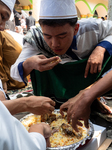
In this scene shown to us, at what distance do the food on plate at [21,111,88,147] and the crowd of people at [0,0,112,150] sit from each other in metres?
0.12

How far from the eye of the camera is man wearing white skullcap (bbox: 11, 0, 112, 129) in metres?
1.68

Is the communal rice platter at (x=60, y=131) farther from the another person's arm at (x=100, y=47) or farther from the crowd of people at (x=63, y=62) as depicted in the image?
the another person's arm at (x=100, y=47)

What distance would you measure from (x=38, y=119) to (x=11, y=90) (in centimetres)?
223

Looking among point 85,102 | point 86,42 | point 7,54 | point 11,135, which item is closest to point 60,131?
point 85,102

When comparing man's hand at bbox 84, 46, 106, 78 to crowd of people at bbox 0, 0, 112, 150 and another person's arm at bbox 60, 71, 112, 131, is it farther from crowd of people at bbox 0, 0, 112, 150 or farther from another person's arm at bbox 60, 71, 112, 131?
another person's arm at bbox 60, 71, 112, 131

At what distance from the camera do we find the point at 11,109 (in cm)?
142

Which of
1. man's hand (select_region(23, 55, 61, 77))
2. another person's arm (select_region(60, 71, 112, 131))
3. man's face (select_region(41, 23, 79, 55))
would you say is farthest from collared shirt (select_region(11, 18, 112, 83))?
another person's arm (select_region(60, 71, 112, 131))

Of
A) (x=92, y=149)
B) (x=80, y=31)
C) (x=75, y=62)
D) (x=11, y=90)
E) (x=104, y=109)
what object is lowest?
(x=11, y=90)

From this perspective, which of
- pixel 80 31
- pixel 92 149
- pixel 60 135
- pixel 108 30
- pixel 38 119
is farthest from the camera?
pixel 108 30

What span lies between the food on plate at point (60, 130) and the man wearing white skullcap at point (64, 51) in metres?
0.50

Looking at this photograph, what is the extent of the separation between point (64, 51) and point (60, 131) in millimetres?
857

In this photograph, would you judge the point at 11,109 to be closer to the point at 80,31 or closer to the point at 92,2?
the point at 80,31

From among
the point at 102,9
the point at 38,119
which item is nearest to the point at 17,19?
the point at 38,119

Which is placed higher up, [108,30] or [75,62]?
[108,30]
